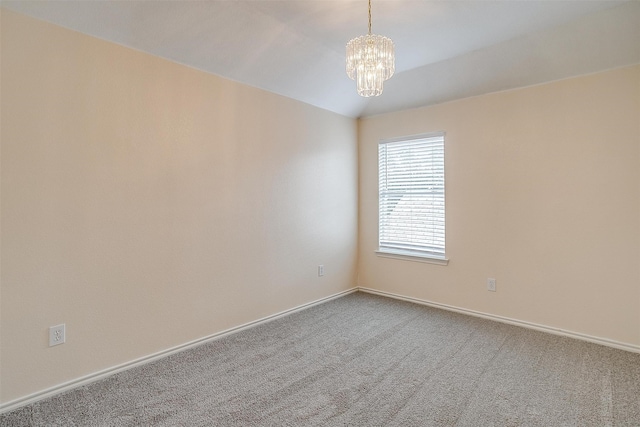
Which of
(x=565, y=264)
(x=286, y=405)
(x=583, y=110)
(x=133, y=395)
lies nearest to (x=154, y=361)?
(x=133, y=395)

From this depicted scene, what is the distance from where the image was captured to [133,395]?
2.03 metres

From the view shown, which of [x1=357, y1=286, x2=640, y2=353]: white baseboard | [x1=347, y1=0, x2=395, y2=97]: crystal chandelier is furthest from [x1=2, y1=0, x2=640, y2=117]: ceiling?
Result: [x1=357, y1=286, x2=640, y2=353]: white baseboard

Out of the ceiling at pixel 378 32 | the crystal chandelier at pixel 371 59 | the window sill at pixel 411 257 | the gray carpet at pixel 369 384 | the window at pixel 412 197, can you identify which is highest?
the ceiling at pixel 378 32

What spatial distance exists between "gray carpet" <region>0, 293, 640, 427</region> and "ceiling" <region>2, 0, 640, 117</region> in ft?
7.67

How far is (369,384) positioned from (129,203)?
6.91ft

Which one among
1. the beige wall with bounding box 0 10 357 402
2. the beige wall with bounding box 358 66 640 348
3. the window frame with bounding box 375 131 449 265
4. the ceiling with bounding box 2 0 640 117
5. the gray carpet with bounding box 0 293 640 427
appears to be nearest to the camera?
the gray carpet with bounding box 0 293 640 427

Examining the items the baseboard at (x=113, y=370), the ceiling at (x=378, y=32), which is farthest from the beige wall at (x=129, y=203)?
the ceiling at (x=378, y=32)

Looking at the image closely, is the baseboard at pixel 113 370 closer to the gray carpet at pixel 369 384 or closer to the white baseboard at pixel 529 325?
the gray carpet at pixel 369 384

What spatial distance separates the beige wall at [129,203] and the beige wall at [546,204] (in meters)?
1.74

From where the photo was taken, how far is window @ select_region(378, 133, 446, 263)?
12.1 feet

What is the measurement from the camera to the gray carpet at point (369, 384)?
71.9 inches

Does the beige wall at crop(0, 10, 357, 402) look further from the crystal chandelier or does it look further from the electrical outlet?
the crystal chandelier

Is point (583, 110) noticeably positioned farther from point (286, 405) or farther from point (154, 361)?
point (154, 361)

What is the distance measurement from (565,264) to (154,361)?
3556 mm
